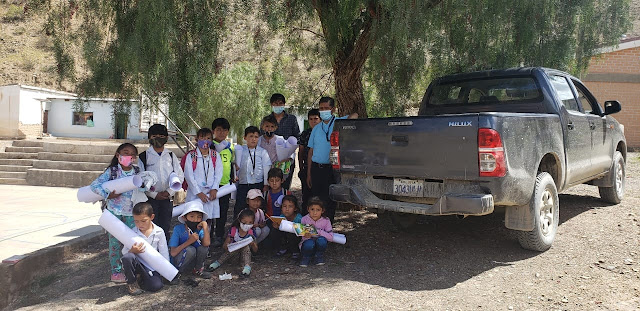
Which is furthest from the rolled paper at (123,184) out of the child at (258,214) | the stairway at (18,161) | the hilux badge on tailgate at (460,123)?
the stairway at (18,161)

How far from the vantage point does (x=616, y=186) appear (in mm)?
7270

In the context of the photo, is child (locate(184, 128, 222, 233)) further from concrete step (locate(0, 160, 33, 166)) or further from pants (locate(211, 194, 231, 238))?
concrete step (locate(0, 160, 33, 166))

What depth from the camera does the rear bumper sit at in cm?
426

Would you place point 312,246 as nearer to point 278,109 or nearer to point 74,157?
point 278,109

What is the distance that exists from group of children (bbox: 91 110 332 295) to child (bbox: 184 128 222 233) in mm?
10

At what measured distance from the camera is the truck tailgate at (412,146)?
4.37 metres

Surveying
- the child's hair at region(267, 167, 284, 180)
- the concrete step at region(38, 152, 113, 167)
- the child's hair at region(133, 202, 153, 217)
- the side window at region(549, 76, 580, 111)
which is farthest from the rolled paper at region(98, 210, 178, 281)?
the concrete step at region(38, 152, 113, 167)

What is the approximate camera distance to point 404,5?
17.0 ft

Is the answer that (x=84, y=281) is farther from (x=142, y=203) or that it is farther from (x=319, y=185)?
(x=319, y=185)

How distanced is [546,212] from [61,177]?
43.1 feet

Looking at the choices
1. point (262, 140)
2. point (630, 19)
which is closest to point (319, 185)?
point (262, 140)

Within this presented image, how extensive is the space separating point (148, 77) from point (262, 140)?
1620 mm

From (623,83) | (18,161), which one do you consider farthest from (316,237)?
(623,83)

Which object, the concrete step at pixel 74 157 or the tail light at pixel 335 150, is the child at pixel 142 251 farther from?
the concrete step at pixel 74 157
